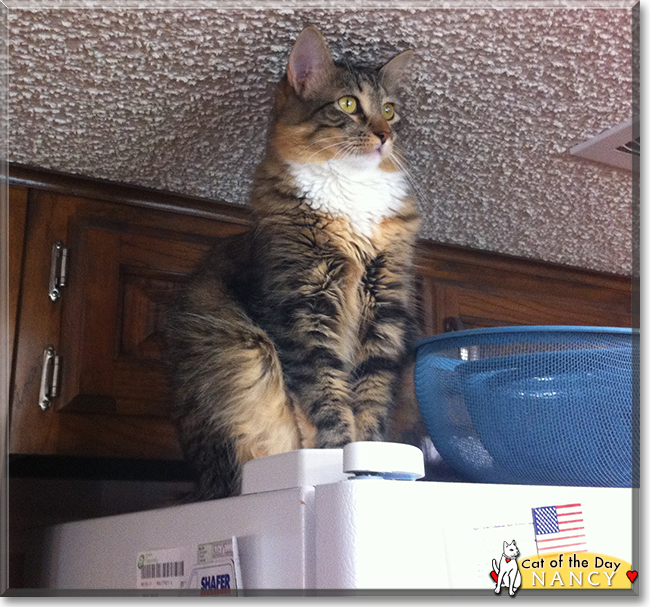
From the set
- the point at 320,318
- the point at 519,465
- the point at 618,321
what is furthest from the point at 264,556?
the point at 618,321

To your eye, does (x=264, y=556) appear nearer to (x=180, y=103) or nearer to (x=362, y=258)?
(x=362, y=258)

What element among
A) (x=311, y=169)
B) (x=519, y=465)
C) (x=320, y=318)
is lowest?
(x=519, y=465)

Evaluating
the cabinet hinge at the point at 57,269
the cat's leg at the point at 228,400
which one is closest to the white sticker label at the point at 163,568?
the cat's leg at the point at 228,400

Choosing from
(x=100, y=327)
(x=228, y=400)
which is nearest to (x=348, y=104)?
(x=228, y=400)

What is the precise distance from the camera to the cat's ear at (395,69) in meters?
1.02

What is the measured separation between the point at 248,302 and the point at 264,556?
0.53m

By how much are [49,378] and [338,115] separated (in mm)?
655

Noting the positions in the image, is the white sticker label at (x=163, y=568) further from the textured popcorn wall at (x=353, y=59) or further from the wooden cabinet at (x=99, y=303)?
the textured popcorn wall at (x=353, y=59)

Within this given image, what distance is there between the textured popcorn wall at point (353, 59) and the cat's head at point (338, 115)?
3 centimetres

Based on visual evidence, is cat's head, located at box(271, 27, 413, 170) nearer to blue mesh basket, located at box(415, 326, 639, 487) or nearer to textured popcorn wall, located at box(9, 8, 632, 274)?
textured popcorn wall, located at box(9, 8, 632, 274)

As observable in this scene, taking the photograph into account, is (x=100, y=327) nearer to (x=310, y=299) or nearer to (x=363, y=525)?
→ (x=310, y=299)

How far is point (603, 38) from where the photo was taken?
96 centimetres

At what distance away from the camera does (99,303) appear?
52.5 inches

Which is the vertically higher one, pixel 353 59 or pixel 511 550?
pixel 353 59
